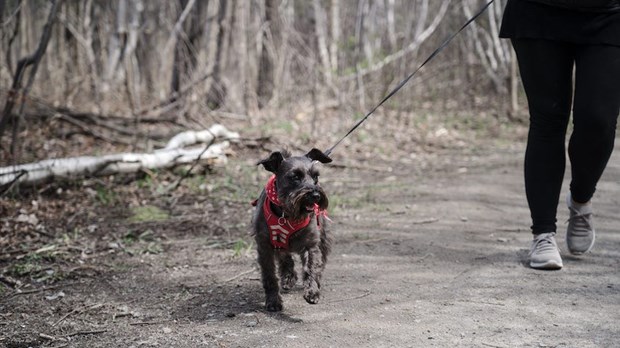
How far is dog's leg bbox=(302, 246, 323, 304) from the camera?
3680mm

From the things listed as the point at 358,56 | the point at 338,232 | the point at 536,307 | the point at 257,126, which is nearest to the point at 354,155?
the point at 257,126

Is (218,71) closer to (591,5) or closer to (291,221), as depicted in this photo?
(291,221)

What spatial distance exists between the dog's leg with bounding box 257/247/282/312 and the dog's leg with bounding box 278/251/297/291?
1.19 ft

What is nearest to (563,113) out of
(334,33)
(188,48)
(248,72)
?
(188,48)

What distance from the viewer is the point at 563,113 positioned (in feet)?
13.6

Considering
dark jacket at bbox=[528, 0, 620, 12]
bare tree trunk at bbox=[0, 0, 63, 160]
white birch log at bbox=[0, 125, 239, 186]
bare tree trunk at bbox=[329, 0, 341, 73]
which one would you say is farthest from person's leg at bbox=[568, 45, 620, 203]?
bare tree trunk at bbox=[329, 0, 341, 73]

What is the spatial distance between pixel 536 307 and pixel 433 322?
620 mm

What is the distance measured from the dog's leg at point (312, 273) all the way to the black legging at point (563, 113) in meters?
1.52

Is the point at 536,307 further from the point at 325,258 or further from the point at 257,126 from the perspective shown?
the point at 257,126

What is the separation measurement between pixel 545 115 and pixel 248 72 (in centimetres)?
895

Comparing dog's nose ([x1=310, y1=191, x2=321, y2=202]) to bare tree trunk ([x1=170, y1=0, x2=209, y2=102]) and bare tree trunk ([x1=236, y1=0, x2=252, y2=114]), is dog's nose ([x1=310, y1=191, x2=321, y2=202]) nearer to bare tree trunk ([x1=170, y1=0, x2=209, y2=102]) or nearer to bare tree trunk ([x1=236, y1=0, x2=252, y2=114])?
bare tree trunk ([x1=170, y1=0, x2=209, y2=102])

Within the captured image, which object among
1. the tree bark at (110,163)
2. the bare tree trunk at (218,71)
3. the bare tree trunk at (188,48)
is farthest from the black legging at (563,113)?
the bare tree trunk at (218,71)

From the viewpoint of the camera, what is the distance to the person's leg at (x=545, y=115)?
4.02 metres

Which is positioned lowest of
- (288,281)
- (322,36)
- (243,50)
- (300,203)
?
(288,281)
